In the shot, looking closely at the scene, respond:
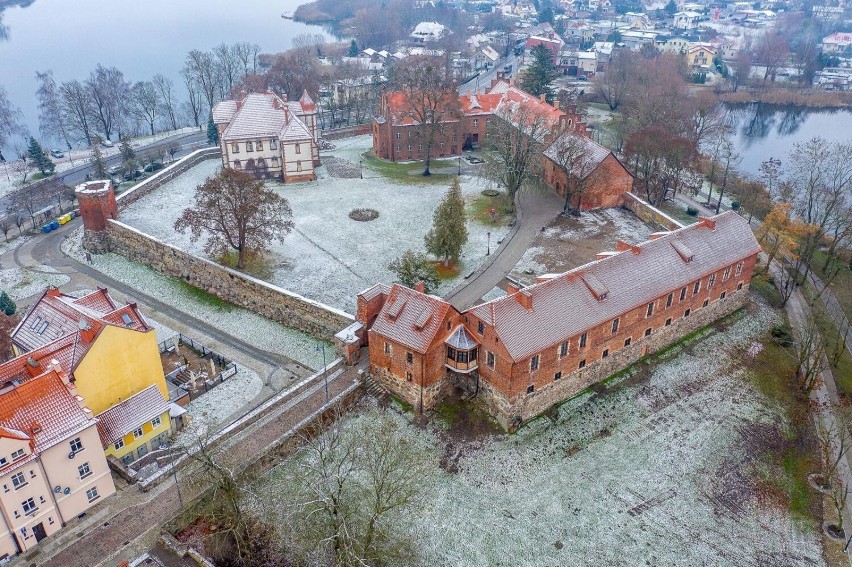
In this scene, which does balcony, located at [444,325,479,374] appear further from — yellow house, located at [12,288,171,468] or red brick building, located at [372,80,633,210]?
red brick building, located at [372,80,633,210]

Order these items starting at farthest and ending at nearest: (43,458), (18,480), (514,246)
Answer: (514,246) → (43,458) → (18,480)

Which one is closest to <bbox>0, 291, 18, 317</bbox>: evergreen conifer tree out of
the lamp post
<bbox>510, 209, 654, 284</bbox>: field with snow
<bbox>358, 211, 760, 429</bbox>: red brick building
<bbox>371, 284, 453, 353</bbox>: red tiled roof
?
the lamp post

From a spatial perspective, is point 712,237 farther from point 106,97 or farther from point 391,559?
point 106,97

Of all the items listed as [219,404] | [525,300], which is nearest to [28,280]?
[219,404]

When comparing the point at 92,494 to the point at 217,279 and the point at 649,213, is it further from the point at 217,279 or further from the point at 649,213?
the point at 649,213

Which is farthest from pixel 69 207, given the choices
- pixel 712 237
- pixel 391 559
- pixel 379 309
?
pixel 712 237

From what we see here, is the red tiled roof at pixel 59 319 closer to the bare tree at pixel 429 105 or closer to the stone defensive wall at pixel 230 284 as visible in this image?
the stone defensive wall at pixel 230 284
